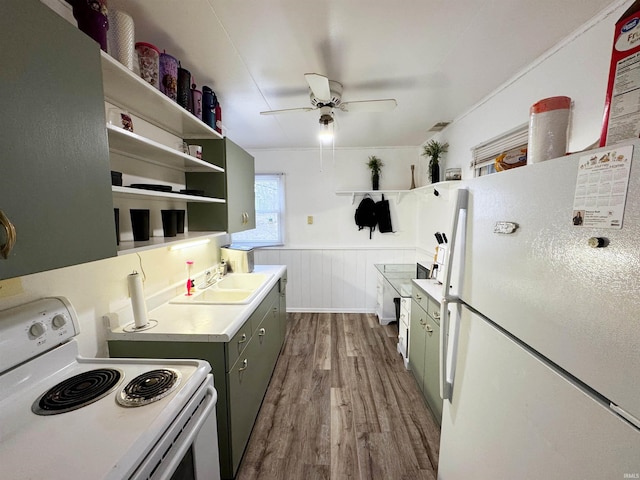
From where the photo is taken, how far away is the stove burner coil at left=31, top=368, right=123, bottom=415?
0.78m

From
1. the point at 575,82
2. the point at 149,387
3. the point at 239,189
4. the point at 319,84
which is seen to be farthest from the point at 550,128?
the point at 239,189

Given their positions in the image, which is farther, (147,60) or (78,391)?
(147,60)

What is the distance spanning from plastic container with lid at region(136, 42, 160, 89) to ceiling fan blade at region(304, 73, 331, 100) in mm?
740

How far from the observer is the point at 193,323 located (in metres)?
1.39

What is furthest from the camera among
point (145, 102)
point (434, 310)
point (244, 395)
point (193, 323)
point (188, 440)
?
point (434, 310)

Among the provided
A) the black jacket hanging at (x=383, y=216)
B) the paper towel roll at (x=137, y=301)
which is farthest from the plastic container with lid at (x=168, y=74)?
the black jacket hanging at (x=383, y=216)

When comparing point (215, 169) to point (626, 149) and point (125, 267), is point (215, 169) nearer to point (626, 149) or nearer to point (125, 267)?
point (125, 267)

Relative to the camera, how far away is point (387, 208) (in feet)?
12.0

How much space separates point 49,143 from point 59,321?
2.15ft

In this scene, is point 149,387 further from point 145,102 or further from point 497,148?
point 497,148

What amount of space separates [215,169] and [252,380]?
149cm

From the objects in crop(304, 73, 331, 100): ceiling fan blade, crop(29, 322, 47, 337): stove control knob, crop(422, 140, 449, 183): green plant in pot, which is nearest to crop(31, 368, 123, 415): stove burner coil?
crop(29, 322, 47, 337): stove control knob

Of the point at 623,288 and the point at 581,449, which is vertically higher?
the point at 623,288

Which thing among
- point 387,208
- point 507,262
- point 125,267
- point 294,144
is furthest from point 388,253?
point 125,267
